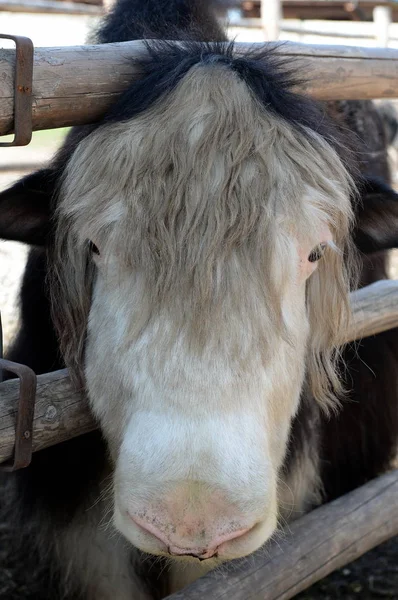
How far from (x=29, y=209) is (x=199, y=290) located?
72 centimetres

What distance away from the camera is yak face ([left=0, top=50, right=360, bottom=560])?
1.83 meters

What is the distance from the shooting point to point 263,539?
77.1 inches

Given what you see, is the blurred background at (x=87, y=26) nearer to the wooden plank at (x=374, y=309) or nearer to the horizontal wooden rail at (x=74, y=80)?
the horizontal wooden rail at (x=74, y=80)

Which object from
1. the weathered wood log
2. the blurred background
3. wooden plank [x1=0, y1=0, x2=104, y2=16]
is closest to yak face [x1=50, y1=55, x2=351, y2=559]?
the weathered wood log

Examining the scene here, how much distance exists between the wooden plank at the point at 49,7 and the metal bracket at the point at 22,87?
726 cm

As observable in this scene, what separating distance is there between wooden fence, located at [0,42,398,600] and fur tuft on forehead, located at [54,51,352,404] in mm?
155

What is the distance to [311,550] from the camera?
2.89 m

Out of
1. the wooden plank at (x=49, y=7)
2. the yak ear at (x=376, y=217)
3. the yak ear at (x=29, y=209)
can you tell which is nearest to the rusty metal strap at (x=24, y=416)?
the yak ear at (x=29, y=209)

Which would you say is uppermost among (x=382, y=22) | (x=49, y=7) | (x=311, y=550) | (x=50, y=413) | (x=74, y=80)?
(x=74, y=80)

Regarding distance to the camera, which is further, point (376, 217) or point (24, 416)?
point (376, 217)

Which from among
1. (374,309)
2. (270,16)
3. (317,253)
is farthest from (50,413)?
(270,16)

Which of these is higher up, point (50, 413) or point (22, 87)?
point (22, 87)

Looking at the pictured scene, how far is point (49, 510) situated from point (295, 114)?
179 cm

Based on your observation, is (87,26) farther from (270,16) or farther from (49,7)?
(270,16)
